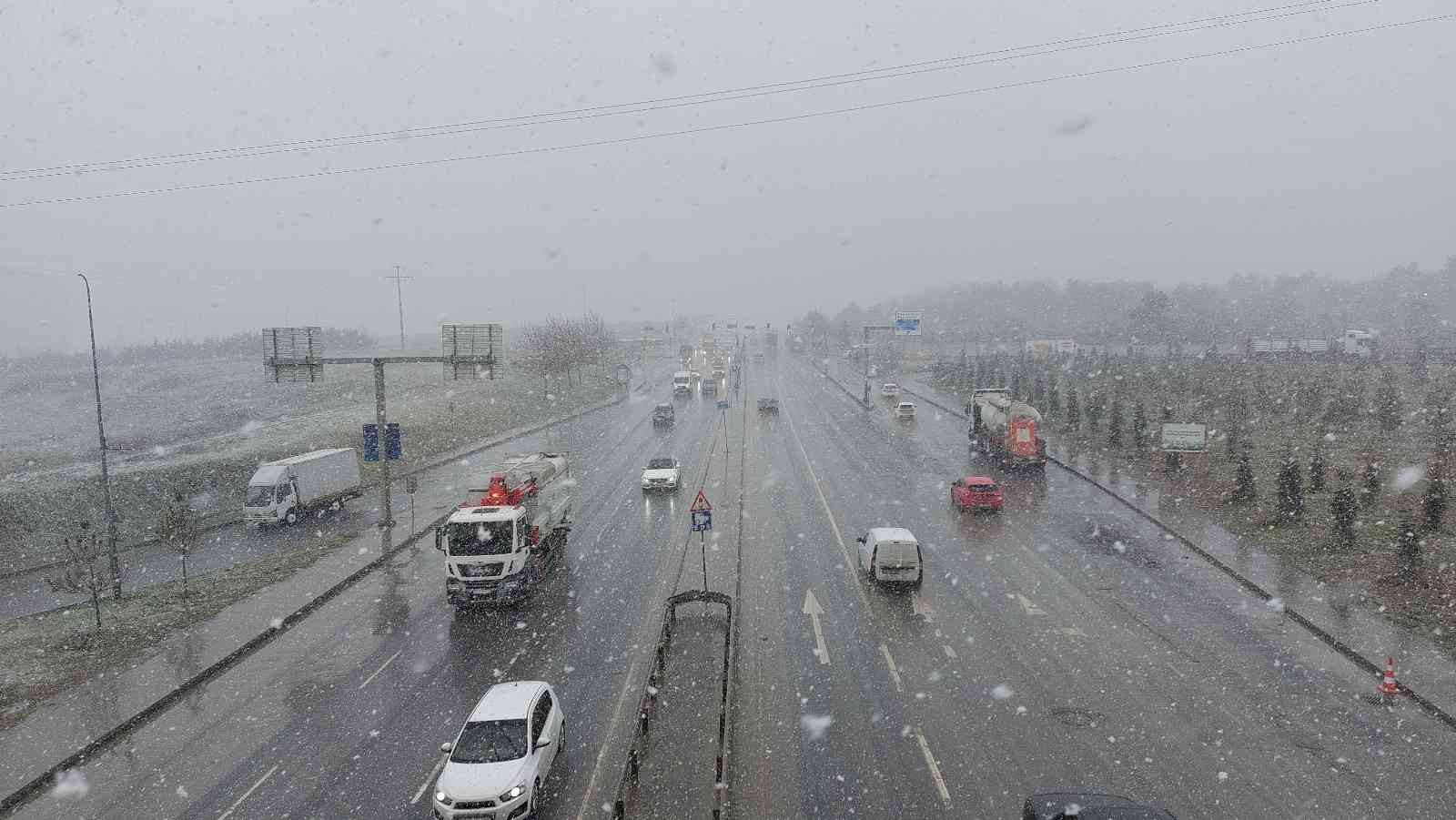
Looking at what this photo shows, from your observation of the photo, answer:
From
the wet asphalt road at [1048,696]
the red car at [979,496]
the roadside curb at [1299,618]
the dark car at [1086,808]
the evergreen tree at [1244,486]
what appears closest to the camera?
the dark car at [1086,808]

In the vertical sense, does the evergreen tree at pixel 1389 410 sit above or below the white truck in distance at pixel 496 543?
above

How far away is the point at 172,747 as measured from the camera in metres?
13.7

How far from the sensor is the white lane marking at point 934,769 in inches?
451

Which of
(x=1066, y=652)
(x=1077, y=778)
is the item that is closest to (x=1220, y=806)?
(x=1077, y=778)

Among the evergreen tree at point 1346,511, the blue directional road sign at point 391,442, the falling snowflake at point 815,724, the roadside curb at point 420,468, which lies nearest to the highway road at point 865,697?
the falling snowflake at point 815,724

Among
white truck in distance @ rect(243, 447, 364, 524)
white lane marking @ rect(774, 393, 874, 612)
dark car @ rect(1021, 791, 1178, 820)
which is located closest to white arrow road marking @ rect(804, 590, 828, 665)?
white lane marking @ rect(774, 393, 874, 612)

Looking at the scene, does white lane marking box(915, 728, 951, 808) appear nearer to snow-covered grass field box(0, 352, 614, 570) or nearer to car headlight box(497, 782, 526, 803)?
car headlight box(497, 782, 526, 803)

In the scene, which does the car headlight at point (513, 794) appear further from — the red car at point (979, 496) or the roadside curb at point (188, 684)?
the red car at point (979, 496)

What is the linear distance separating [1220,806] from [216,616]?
886 inches

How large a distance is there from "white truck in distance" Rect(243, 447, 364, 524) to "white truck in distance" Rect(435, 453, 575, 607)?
14423 mm

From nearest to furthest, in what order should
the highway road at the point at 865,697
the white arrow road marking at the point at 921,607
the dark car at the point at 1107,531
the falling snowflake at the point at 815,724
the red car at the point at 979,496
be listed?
the highway road at the point at 865,697, the falling snowflake at the point at 815,724, the white arrow road marking at the point at 921,607, the dark car at the point at 1107,531, the red car at the point at 979,496

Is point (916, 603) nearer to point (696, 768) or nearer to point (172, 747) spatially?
point (696, 768)

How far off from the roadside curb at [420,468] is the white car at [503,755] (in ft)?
58.7

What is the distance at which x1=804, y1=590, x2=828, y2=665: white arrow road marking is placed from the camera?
56.1 ft
